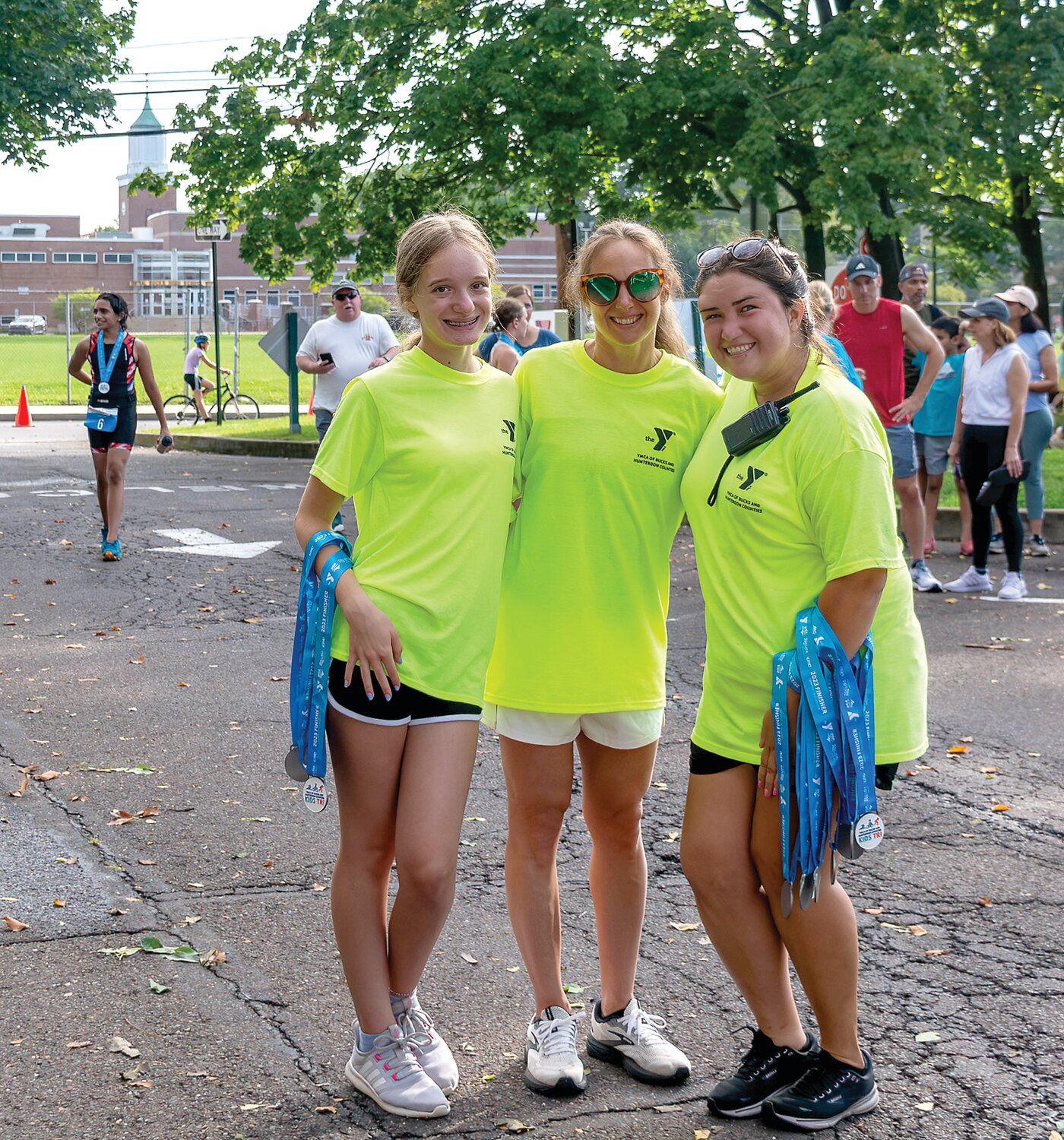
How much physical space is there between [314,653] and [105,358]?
895cm

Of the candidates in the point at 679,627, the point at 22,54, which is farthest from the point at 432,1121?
the point at 22,54

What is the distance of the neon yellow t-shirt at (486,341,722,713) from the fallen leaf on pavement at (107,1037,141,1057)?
1195 mm

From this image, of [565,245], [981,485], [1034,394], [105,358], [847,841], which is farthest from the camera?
[565,245]

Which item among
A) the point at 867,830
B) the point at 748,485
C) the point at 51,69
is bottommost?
the point at 867,830

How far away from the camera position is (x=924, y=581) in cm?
966

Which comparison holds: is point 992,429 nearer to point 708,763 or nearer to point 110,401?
point 110,401

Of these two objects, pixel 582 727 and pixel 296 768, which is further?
pixel 582 727

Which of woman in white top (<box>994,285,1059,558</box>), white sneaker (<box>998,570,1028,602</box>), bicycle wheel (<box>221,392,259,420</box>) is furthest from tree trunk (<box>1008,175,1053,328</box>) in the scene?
white sneaker (<box>998,570,1028,602</box>)

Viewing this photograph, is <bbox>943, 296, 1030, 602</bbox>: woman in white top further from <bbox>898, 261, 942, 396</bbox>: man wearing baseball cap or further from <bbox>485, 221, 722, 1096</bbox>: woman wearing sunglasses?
<bbox>485, 221, 722, 1096</bbox>: woman wearing sunglasses

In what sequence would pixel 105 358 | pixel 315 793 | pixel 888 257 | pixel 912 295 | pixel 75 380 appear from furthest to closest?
1. pixel 75 380
2. pixel 888 257
3. pixel 105 358
4. pixel 912 295
5. pixel 315 793

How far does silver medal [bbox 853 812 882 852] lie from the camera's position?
9.71 feet

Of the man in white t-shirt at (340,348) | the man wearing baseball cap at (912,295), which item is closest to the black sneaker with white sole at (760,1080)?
the man wearing baseball cap at (912,295)

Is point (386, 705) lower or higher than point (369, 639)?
lower

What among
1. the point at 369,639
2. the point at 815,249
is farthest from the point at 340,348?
the point at 815,249
